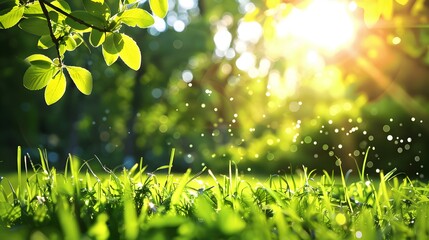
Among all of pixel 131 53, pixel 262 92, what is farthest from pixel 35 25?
pixel 262 92

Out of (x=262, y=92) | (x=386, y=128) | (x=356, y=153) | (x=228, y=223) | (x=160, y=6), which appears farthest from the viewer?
(x=262, y=92)

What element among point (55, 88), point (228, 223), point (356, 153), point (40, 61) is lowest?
point (356, 153)

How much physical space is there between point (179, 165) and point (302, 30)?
43.9 ft

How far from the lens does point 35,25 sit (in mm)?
2084

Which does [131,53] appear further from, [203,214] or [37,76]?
[203,214]

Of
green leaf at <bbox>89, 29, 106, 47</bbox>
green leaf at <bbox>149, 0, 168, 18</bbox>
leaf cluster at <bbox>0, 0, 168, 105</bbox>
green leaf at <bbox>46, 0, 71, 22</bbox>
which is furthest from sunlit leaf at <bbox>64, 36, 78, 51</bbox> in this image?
green leaf at <bbox>149, 0, 168, 18</bbox>

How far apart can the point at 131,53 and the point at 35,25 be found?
1.20ft

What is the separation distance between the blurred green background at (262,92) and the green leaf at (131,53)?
1101 millimetres

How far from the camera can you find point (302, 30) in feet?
27.5

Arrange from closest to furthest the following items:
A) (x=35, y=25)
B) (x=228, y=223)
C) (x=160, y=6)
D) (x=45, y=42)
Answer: (x=228, y=223), (x=160, y=6), (x=35, y=25), (x=45, y=42)

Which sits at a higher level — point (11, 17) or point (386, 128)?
point (11, 17)

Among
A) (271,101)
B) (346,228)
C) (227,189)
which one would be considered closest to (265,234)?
(346,228)

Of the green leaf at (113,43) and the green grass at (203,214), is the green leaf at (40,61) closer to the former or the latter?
the green leaf at (113,43)

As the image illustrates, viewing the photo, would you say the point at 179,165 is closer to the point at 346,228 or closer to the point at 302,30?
the point at 302,30
